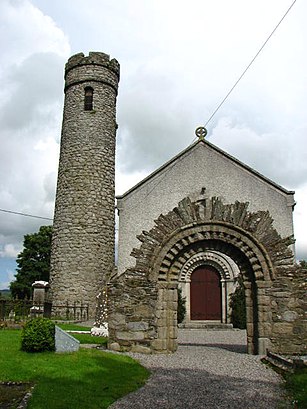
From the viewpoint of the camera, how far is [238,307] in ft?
64.7

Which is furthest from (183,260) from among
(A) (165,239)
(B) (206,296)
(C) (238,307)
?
(B) (206,296)

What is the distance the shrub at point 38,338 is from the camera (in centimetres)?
970

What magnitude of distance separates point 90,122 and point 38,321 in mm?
14926

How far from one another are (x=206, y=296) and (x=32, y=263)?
712 inches

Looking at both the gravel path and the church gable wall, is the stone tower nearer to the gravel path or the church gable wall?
the church gable wall

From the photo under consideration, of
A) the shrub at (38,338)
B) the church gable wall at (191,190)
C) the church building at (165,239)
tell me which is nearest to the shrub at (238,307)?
the church building at (165,239)

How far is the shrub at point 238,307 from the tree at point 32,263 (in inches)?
733

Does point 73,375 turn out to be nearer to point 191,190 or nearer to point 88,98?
point 191,190

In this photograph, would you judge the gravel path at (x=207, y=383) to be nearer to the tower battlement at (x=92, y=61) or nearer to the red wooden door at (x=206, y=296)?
the red wooden door at (x=206, y=296)

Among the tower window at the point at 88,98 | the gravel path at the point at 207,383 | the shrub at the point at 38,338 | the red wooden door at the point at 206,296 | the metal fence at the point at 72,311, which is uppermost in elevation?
the tower window at the point at 88,98

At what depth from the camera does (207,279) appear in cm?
2155

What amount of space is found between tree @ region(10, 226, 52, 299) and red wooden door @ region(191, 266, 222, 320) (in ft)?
53.7

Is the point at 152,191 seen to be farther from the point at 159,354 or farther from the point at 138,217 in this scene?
the point at 159,354

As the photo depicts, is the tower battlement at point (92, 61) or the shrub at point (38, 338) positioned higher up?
the tower battlement at point (92, 61)
